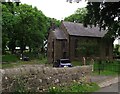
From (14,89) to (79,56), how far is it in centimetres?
5269

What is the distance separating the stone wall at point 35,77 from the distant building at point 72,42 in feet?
147

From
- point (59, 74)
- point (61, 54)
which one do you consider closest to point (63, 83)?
point (59, 74)

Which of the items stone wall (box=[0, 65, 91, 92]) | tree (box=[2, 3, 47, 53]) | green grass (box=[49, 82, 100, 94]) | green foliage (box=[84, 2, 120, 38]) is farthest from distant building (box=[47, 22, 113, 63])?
stone wall (box=[0, 65, 91, 92])

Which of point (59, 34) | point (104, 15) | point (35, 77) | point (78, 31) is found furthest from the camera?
point (59, 34)

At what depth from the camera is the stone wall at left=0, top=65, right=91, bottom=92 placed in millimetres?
10969

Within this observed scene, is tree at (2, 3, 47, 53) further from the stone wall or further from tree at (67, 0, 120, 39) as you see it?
the stone wall

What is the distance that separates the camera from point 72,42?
208 feet

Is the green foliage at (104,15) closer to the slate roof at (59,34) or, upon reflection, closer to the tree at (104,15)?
the tree at (104,15)

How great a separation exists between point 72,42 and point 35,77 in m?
51.3

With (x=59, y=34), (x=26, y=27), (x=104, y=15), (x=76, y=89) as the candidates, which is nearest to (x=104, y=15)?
(x=104, y=15)

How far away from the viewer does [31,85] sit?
39.9ft

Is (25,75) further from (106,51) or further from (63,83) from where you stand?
(106,51)

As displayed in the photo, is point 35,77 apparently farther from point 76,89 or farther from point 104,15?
point 104,15

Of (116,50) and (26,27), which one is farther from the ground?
(26,27)
